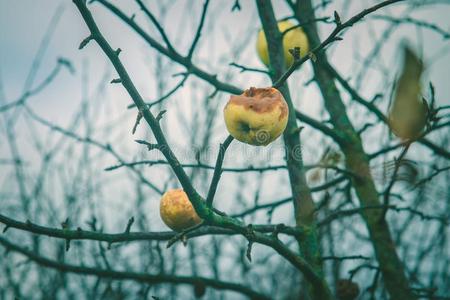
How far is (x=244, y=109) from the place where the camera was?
140 cm

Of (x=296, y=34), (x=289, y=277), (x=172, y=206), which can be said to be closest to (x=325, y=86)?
(x=296, y=34)

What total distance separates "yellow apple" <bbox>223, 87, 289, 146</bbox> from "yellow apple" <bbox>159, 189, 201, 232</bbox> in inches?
25.3

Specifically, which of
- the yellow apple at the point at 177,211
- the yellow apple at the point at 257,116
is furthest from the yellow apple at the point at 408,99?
the yellow apple at the point at 177,211

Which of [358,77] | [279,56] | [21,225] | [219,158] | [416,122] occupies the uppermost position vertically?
[358,77]

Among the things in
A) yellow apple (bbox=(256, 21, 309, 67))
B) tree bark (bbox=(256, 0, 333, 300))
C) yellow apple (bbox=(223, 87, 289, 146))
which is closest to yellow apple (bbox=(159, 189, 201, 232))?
tree bark (bbox=(256, 0, 333, 300))

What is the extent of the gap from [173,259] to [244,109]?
400 cm

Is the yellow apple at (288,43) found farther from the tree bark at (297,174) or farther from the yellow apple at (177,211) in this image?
the yellow apple at (177,211)

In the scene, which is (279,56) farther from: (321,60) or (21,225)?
(21,225)

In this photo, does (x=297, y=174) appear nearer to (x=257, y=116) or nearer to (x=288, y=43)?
(x=257, y=116)

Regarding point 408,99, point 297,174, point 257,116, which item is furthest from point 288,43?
point 408,99

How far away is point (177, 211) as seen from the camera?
192 cm

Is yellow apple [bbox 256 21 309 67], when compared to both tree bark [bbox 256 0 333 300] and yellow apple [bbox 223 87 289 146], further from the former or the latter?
yellow apple [bbox 223 87 289 146]

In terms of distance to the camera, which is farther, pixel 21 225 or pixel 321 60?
pixel 321 60

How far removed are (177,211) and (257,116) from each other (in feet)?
2.51
